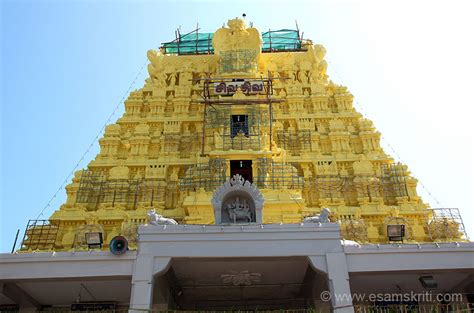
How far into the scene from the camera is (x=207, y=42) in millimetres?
42469

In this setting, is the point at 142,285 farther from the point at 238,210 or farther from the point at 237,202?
the point at 237,202

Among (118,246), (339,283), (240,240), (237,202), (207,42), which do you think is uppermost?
(207,42)

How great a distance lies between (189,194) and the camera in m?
22.5

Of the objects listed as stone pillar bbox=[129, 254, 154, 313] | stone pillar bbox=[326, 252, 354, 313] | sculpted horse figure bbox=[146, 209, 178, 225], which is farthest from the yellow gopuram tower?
stone pillar bbox=[326, 252, 354, 313]

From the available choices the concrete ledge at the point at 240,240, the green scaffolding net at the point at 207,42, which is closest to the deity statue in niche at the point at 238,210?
the concrete ledge at the point at 240,240

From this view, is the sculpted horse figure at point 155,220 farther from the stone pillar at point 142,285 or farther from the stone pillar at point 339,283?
the stone pillar at point 339,283

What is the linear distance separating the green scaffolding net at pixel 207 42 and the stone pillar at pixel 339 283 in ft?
91.7

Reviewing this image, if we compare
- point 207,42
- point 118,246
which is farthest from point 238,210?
point 207,42

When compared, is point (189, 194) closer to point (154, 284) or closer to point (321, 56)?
point (154, 284)

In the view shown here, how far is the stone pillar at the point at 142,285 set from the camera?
1391 cm

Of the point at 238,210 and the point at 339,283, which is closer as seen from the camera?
the point at 339,283

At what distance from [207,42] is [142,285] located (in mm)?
31970

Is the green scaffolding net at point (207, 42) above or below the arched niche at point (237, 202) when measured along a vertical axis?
above

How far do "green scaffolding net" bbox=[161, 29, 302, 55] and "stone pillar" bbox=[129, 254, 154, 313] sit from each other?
27.3 m
